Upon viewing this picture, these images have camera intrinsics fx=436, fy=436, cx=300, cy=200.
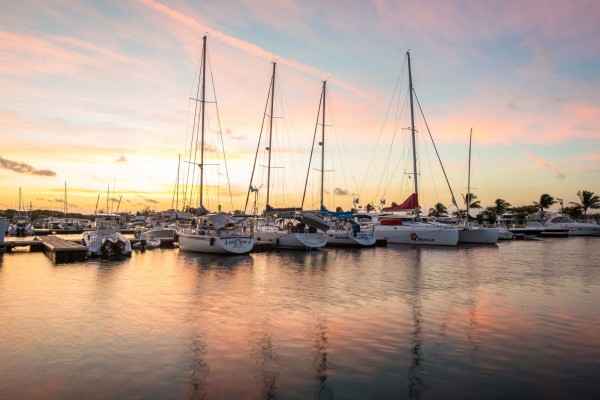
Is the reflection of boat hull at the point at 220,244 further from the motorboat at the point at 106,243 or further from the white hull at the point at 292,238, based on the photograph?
the white hull at the point at 292,238

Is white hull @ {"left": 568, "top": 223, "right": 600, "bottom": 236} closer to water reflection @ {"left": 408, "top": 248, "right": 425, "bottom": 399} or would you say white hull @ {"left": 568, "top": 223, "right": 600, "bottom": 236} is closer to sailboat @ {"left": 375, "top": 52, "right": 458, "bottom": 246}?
sailboat @ {"left": 375, "top": 52, "right": 458, "bottom": 246}

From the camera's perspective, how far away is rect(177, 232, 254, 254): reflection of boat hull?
129ft

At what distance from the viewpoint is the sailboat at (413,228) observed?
54.8 metres

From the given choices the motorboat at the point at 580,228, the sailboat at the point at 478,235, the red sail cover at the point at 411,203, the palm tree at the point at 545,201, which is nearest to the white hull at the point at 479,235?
the sailboat at the point at 478,235

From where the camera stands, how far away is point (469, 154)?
7712 centimetres

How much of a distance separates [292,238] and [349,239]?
26.8ft

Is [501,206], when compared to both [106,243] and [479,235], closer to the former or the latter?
[479,235]

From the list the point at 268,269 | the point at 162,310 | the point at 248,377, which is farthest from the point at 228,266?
the point at 248,377

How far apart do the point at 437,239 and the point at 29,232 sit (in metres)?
67.4

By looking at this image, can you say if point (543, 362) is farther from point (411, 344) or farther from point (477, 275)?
point (477, 275)

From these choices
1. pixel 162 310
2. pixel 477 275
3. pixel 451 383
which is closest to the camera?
pixel 451 383

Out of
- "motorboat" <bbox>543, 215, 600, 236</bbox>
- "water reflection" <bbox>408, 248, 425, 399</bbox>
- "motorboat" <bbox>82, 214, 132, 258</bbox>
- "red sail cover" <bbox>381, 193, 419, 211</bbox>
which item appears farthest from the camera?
"motorboat" <bbox>543, 215, 600, 236</bbox>

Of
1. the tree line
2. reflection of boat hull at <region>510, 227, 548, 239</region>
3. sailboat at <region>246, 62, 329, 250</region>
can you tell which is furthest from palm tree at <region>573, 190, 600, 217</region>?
sailboat at <region>246, 62, 329, 250</region>

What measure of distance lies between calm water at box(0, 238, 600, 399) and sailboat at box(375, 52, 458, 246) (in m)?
27.2
